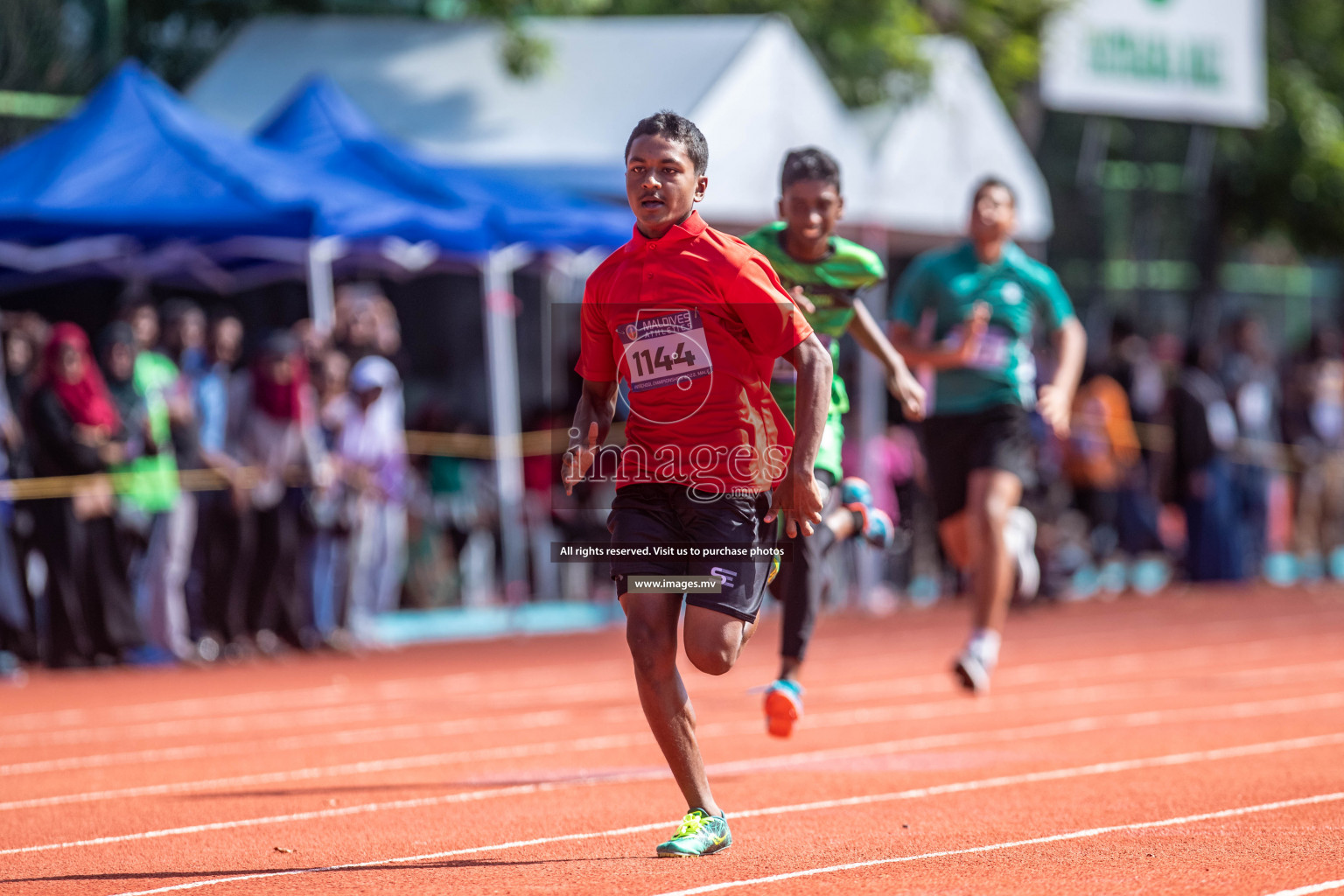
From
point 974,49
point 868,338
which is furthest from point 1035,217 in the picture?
point 868,338

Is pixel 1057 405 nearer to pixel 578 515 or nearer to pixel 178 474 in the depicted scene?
pixel 178 474

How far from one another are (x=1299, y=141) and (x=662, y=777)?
19666 millimetres

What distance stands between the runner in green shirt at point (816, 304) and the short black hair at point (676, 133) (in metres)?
1.86

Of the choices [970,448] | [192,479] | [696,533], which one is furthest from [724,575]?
[192,479]

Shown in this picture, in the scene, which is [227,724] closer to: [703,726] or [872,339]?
[703,726]

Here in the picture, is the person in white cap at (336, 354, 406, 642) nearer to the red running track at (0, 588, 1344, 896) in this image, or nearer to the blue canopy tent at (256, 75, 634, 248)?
the red running track at (0, 588, 1344, 896)

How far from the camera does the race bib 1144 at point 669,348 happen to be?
5.77m

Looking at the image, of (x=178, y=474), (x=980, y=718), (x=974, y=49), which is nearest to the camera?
(x=980, y=718)

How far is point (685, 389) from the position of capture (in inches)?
228

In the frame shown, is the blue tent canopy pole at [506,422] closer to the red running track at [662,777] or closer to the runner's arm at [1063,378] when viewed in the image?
the red running track at [662,777]

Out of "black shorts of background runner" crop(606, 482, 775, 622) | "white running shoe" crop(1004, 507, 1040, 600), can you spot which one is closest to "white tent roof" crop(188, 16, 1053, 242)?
"white running shoe" crop(1004, 507, 1040, 600)

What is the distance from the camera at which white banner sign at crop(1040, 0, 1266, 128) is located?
20.0m

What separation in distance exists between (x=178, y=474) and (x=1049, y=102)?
10023 millimetres

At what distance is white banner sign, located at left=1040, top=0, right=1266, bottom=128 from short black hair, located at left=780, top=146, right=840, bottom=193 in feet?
41.0
